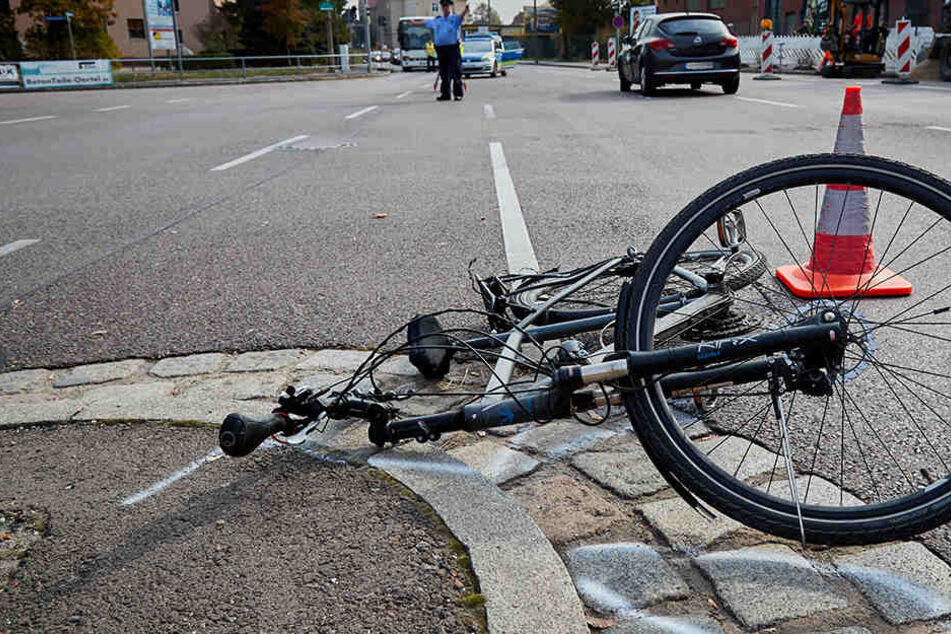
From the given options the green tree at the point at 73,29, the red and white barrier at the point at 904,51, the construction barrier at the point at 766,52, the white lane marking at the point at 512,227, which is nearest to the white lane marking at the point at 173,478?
the white lane marking at the point at 512,227

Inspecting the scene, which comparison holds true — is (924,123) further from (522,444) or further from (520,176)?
(522,444)

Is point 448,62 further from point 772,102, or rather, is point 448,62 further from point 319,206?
point 319,206

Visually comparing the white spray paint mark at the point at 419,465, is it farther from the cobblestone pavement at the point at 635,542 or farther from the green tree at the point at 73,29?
the green tree at the point at 73,29

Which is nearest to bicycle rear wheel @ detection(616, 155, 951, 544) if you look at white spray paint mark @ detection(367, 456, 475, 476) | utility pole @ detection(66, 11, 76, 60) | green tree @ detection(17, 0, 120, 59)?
white spray paint mark @ detection(367, 456, 475, 476)

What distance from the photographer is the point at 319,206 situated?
22.9 feet

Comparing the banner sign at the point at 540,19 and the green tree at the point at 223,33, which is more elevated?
the banner sign at the point at 540,19

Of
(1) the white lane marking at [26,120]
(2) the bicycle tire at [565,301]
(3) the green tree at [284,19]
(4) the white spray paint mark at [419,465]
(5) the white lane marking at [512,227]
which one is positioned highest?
(3) the green tree at [284,19]

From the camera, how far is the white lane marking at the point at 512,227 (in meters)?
4.92

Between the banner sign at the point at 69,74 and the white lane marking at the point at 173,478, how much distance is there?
3449 cm

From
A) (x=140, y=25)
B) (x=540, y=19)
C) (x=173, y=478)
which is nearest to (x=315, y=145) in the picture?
(x=173, y=478)

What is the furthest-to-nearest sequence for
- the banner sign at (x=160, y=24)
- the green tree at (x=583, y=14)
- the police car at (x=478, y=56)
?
1. the green tree at (x=583, y=14)
2. the banner sign at (x=160, y=24)
3. the police car at (x=478, y=56)

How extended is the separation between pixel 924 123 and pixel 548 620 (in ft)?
36.9

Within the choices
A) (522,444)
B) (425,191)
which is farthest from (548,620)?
(425,191)

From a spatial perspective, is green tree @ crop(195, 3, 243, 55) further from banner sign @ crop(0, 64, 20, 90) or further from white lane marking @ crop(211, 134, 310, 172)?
white lane marking @ crop(211, 134, 310, 172)
